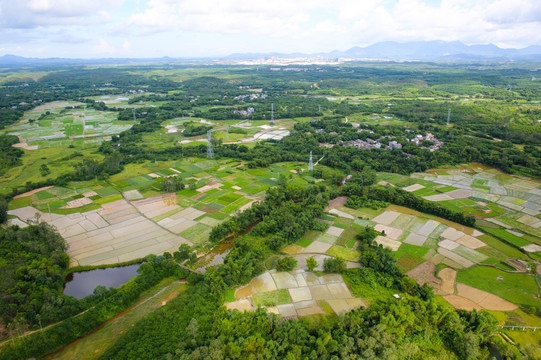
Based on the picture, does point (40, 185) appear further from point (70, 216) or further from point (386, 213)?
point (386, 213)

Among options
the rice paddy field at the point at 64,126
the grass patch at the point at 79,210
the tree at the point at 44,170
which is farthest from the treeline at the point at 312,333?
the rice paddy field at the point at 64,126

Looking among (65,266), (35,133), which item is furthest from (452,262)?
(35,133)

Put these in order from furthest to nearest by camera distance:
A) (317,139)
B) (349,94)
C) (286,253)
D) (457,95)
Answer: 1. (349,94)
2. (457,95)
3. (317,139)
4. (286,253)

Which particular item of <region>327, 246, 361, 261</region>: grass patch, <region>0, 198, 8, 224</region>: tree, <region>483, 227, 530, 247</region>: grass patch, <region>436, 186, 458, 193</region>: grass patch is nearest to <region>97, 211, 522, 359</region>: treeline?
<region>327, 246, 361, 261</region>: grass patch

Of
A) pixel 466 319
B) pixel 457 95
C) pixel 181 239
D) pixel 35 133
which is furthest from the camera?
pixel 457 95

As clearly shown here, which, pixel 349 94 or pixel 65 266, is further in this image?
pixel 349 94

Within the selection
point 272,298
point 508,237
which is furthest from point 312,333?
point 508,237
